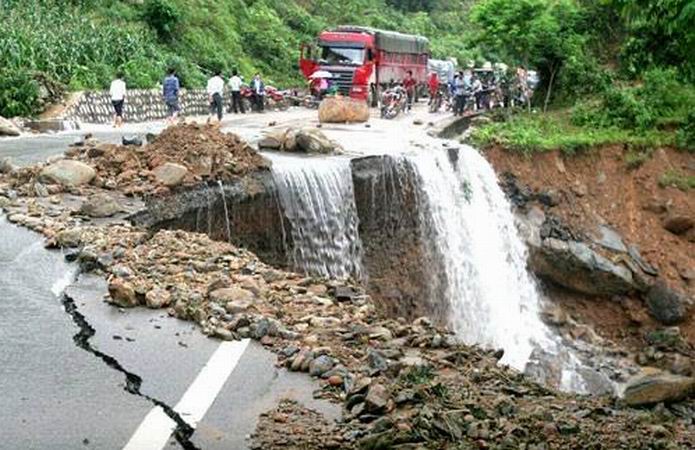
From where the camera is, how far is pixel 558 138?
74.7ft

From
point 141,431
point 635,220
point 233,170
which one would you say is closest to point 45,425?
point 141,431

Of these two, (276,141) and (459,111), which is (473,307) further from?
(459,111)

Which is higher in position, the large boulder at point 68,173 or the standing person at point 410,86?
the large boulder at point 68,173

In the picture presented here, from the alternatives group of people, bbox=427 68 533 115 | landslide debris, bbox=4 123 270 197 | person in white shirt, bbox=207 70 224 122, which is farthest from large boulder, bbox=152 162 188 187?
group of people, bbox=427 68 533 115

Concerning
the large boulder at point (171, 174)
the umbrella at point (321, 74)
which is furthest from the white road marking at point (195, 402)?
the umbrella at point (321, 74)

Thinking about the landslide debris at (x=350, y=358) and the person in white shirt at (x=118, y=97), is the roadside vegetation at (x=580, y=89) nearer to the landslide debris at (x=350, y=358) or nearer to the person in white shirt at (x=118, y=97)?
the person in white shirt at (x=118, y=97)

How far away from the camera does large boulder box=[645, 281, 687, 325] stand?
20188mm

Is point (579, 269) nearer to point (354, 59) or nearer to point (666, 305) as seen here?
point (666, 305)

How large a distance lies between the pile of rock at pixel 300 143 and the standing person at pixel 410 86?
18867 mm

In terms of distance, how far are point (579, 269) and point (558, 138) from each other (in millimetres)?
4089

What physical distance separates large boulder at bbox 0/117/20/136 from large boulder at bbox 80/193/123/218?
938 centimetres

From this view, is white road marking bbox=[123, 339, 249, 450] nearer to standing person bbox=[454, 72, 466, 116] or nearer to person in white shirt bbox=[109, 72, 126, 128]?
person in white shirt bbox=[109, 72, 126, 128]

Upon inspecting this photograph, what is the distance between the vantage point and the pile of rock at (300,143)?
56.6ft

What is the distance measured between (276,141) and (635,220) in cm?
972
